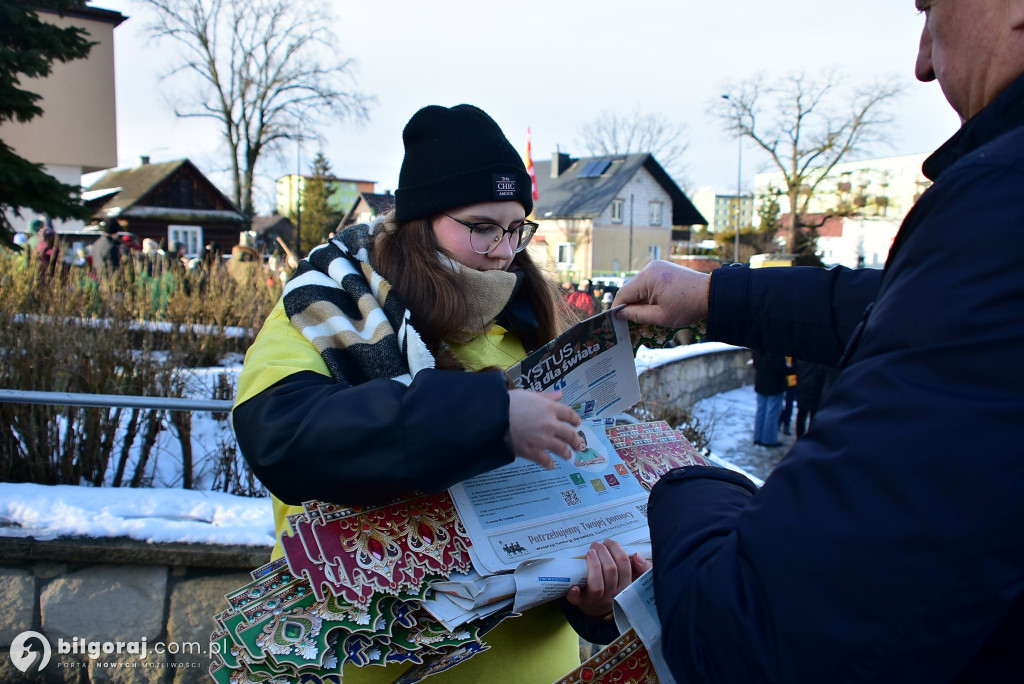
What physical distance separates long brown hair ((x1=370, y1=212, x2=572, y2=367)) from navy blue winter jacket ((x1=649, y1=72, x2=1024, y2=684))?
91cm

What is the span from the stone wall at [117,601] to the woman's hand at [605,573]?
5.94ft

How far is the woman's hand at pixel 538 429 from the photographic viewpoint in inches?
43.8

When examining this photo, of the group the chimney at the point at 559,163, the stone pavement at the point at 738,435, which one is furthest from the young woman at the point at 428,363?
the chimney at the point at 559,163

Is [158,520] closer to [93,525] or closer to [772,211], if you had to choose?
[93,525]

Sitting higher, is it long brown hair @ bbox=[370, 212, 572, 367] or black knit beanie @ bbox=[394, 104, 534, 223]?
black knit beanie @ bbox=[394, 104, 534, 223]

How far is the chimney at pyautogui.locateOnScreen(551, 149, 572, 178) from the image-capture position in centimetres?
4347

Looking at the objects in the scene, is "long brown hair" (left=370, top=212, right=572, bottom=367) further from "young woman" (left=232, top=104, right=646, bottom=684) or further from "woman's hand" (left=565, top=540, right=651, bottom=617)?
"woman's hand" (left=565, top=540, right=651, bottom=617)

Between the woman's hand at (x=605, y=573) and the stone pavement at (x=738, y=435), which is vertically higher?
the woman's hand at (x=605, y=573)

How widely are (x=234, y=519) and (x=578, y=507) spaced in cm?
216

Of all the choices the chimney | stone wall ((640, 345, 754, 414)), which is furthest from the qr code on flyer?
the chimney

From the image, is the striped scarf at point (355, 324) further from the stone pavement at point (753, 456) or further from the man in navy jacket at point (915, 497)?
the stone pavement at point (753, 456)

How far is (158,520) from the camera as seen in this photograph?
2836mm

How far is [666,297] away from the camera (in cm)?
156

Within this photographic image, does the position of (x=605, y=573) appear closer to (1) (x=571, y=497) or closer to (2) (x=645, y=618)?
(1) (x=571, y=497)
